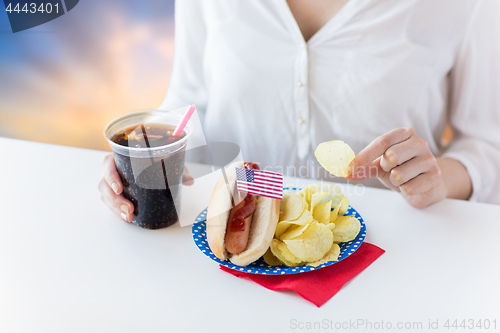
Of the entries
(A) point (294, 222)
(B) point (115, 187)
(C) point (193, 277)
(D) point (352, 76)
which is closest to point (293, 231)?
(A) point (294, 222)

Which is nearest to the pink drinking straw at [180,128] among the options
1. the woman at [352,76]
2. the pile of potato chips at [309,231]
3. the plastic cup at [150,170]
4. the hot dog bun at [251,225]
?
the plastic cup at [150,170]

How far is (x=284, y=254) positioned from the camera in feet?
2.80

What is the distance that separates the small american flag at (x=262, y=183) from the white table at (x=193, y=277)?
21cm

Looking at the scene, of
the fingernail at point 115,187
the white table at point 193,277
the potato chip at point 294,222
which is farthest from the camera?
the fingernail at point 115,187

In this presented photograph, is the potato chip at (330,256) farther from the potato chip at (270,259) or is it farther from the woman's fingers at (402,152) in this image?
the woman's fingers at (402,152)

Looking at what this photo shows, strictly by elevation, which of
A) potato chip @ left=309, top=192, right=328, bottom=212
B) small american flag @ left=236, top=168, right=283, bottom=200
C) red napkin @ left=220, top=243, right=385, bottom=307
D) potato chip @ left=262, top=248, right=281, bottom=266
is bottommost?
red napkin @ left=220, top=243, right=385, bottom=307

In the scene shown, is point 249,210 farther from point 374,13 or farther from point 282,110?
point 374,13

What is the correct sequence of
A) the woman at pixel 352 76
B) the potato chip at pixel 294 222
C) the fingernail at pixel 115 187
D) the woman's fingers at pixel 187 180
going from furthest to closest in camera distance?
the woman at pixel 352 76, the woman's fingers at pixel 187 180, the fingernail at pixel 115 187, the potato chip at pixel 294 222

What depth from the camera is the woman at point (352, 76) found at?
1360 millimetres

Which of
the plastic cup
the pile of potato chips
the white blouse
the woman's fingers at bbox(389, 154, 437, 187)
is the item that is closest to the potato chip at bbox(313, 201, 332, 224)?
the pile of potato chips

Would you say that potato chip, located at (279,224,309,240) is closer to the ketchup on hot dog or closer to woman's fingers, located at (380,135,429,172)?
the ketchup on hot dog

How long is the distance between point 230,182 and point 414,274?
495 mm

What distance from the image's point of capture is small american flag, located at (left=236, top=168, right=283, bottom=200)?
2.74ft

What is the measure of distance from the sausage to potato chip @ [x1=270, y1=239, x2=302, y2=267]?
7 cm
